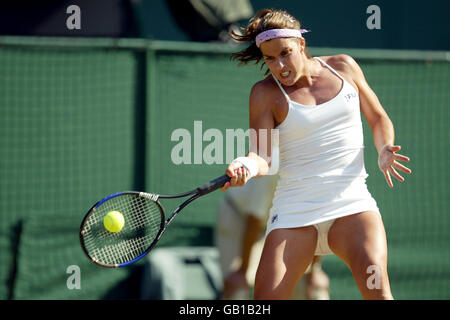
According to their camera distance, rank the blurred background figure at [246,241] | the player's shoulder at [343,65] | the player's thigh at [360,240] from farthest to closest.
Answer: the blurred background figure at [246,241] < the player's shoulder at [343,65] < the player's thigh at [360,240]

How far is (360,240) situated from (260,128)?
2.22 ft

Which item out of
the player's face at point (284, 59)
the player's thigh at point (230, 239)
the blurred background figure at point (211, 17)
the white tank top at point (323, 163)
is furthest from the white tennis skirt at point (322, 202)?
the blurred background figure at point (211, 17)

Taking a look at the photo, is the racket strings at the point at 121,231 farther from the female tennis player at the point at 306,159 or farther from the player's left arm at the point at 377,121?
the player's left arm at the point at 377,121

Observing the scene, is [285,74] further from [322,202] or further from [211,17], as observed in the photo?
[211,17]

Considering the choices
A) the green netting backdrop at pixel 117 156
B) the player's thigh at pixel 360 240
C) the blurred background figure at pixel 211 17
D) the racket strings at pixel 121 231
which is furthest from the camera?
the blurred background figure at pixel 211 17

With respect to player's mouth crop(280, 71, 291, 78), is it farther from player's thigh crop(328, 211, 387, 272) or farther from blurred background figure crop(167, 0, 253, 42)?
blurred background figure crop(167, 0, 253, 42)

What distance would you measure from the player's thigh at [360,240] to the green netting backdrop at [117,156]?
2582 mm

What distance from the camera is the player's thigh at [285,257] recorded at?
3035mm

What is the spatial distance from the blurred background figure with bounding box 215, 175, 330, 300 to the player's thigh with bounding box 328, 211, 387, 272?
126cm

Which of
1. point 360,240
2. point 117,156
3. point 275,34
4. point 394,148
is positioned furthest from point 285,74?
point 117,156

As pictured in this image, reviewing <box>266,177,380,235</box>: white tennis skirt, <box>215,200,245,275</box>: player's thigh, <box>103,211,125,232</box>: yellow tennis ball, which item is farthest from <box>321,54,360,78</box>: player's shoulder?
<box>215,200,245,275</box>: player's thigh

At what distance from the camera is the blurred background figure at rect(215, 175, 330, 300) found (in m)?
4.39
